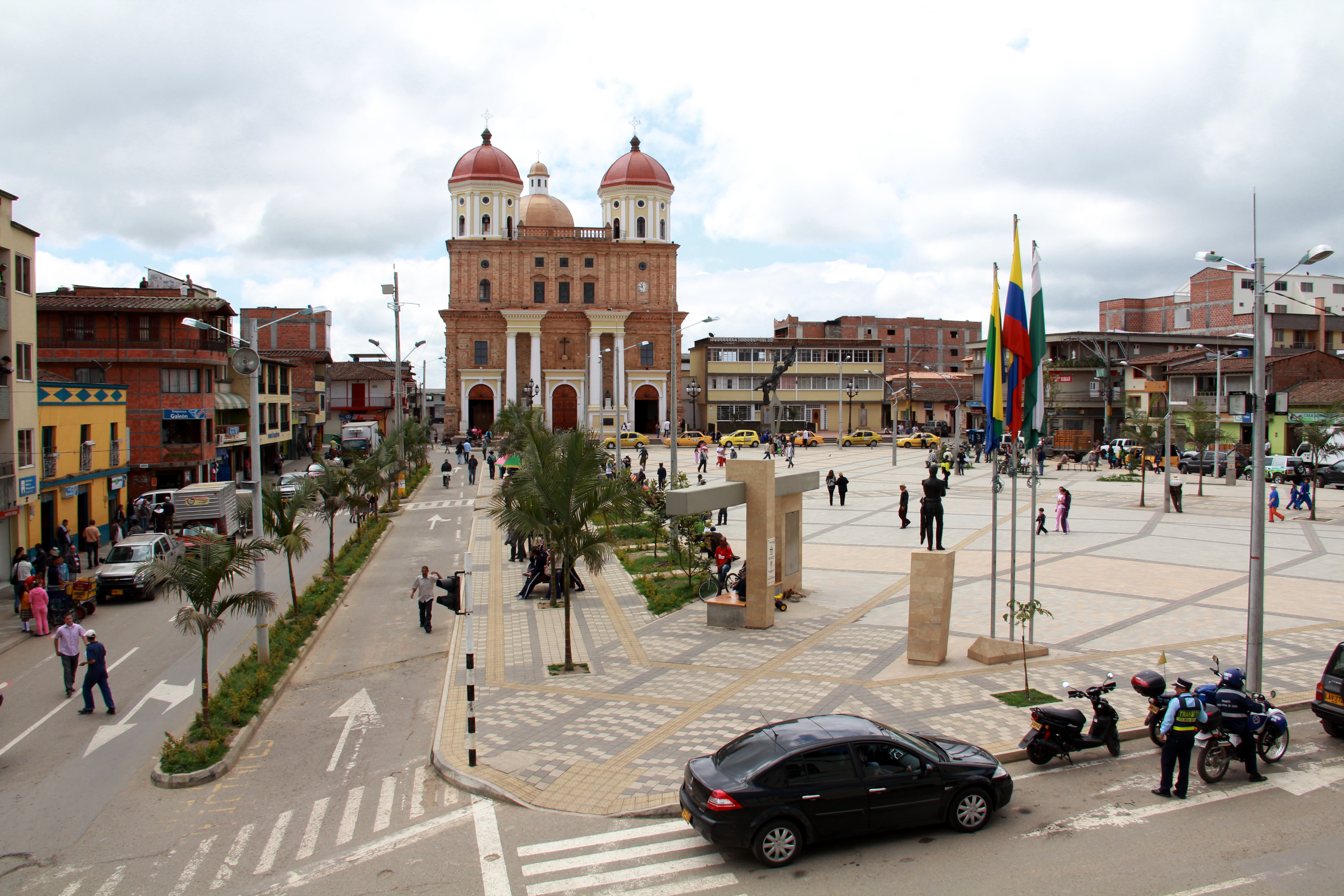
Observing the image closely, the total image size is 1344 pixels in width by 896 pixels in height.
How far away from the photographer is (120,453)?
30484 mm

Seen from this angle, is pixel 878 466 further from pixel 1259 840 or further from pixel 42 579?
pixel 1259 840

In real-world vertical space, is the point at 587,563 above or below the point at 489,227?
below

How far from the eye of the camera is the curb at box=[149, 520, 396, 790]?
10.1m

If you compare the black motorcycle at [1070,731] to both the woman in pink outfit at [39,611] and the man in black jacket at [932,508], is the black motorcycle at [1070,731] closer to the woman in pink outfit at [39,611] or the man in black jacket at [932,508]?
the man in black jacket at [932,508]

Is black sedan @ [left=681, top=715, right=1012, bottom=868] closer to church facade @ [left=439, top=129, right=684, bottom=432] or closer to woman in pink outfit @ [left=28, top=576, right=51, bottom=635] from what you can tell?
woman in pink outfit @ [left=28, top=576, right=51, bottom=635]

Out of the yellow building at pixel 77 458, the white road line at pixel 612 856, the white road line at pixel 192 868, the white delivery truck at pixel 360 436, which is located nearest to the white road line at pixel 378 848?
the white road line at pixel 192 868

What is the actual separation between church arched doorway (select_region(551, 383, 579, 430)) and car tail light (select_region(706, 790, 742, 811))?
68255mm

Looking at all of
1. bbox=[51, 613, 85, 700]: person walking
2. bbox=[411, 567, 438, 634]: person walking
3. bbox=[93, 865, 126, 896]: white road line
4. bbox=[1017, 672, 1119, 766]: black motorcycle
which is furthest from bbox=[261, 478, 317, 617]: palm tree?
bbox=[1017, 672, 1119, 766]: black motorcycle

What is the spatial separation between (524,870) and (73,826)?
509 centimetres

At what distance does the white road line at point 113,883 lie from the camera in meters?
7.66

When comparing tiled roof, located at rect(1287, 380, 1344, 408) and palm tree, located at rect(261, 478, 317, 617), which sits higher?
tiled roof, located at rect(1287, 380, 1344, 408)

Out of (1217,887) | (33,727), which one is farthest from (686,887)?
(33,727)

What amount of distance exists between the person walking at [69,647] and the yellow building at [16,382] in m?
11.6

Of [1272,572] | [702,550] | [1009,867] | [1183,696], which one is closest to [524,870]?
[1009,867]
